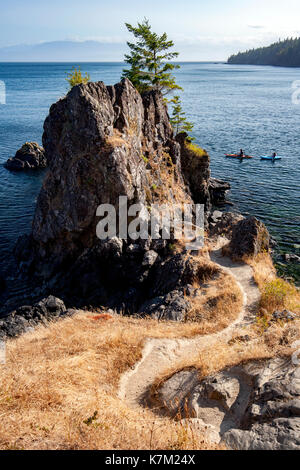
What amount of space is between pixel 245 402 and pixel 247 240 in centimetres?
1580

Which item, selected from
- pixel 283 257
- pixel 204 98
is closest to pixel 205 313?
pixel 283 257

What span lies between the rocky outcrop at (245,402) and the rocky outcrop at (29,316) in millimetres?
10432

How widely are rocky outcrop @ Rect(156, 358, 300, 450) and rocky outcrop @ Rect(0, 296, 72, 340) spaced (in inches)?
411

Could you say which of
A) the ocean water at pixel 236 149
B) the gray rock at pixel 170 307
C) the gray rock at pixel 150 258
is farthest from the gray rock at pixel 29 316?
the ocean water at pixel 236 149

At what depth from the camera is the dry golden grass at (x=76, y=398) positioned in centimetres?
681

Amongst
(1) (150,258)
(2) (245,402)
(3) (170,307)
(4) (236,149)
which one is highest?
(4) (236,149)

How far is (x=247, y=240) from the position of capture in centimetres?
2341

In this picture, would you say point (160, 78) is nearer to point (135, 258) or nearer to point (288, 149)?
point (135, 258)

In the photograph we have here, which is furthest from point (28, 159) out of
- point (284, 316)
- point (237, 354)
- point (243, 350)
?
point (237, 354)

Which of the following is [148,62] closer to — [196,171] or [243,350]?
[196,171]

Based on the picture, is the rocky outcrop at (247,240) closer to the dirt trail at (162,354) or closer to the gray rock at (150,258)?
the dirt trail at (162,354)

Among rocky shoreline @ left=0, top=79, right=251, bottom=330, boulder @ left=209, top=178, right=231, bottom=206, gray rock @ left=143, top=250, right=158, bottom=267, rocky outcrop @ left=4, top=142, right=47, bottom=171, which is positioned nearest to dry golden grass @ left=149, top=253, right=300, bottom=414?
rocky shoreline @ left=0, top=79, right=251, bottom=330

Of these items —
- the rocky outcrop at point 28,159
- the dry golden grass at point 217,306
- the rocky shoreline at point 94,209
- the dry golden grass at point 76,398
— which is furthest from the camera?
the rocky outcrop at point 28,159
